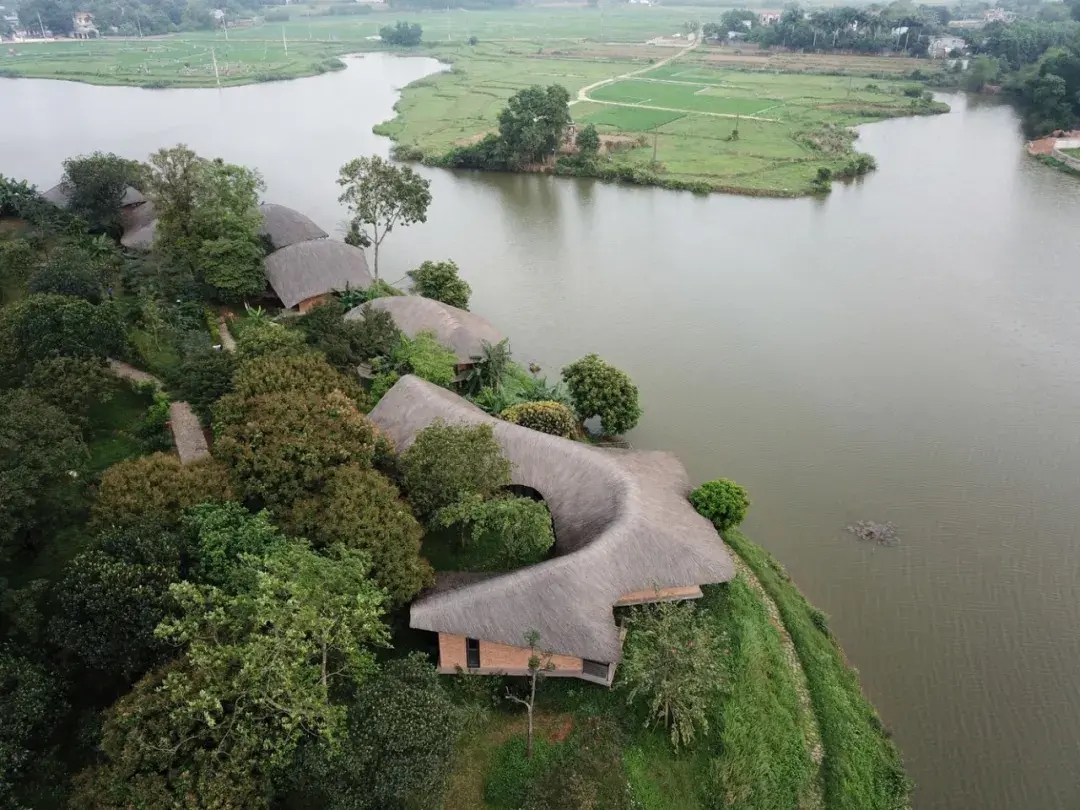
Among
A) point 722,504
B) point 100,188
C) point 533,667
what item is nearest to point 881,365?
point 722,504

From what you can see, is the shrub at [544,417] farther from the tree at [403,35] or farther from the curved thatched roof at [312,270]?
the tree at [403,35]

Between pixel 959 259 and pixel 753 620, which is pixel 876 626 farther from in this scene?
pixel 959 259

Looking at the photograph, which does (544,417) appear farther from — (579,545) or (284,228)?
(284,228)

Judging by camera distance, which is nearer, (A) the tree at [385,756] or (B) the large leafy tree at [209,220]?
(A) the tree at [385,756]

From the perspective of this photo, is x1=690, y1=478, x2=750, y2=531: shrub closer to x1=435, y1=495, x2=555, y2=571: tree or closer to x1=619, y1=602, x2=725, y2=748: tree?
x1=619, y1=602, x2=725, y2=748: tree

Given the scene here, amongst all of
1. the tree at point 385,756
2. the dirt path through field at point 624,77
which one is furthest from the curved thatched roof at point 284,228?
the dirt path through field at point 624,77

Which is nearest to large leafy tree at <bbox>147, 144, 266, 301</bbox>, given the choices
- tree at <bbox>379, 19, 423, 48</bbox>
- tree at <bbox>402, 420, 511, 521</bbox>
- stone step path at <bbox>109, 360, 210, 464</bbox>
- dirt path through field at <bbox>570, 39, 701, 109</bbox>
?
stone step path at <bbox>109, 360, 210, 464</bbox>
